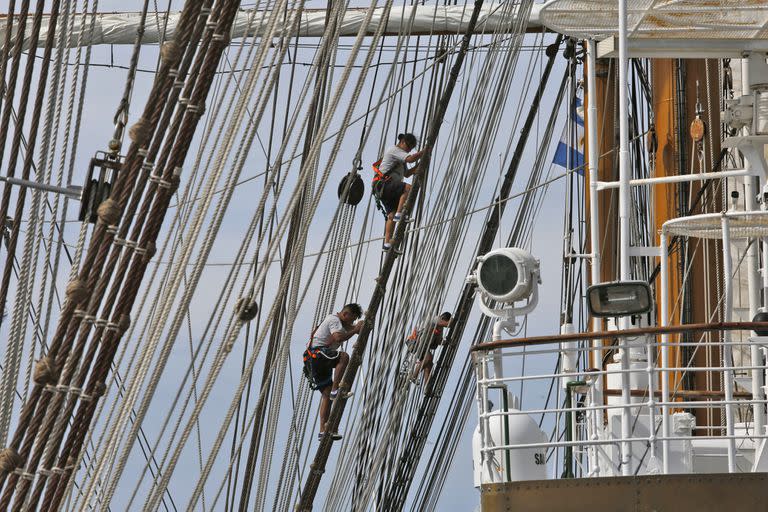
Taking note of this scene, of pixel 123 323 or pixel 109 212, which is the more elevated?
pixel 109 212

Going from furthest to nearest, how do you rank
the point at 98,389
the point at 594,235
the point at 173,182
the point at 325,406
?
the point at 325,406 → the point at 594,235 → the point at 173,182 → the point at 98,389

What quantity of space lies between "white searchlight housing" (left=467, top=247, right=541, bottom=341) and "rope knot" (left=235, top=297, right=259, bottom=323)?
1.72 meters

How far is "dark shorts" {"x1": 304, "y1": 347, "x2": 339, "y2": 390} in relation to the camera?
1502 centimetres

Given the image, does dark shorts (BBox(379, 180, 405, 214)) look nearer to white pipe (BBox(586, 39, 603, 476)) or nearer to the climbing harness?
the climbing harness

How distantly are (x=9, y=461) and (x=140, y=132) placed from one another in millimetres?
1728

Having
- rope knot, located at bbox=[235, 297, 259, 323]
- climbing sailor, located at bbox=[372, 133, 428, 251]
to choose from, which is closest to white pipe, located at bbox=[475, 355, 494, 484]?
rope knot, located at bbox=[235, 297, 259, 323]

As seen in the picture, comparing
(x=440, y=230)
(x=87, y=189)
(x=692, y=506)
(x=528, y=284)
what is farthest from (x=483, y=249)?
(x=87, y=189)

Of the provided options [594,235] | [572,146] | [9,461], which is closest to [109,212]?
[9,461]

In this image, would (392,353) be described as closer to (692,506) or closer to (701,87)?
(701,87)

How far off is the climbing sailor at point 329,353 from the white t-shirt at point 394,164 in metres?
1.60

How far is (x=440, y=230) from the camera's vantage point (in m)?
15.5

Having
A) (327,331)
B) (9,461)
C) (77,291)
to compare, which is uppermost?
(327,331)

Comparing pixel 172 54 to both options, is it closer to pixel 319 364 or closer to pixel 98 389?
pixel 98 389

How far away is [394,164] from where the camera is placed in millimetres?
15742
